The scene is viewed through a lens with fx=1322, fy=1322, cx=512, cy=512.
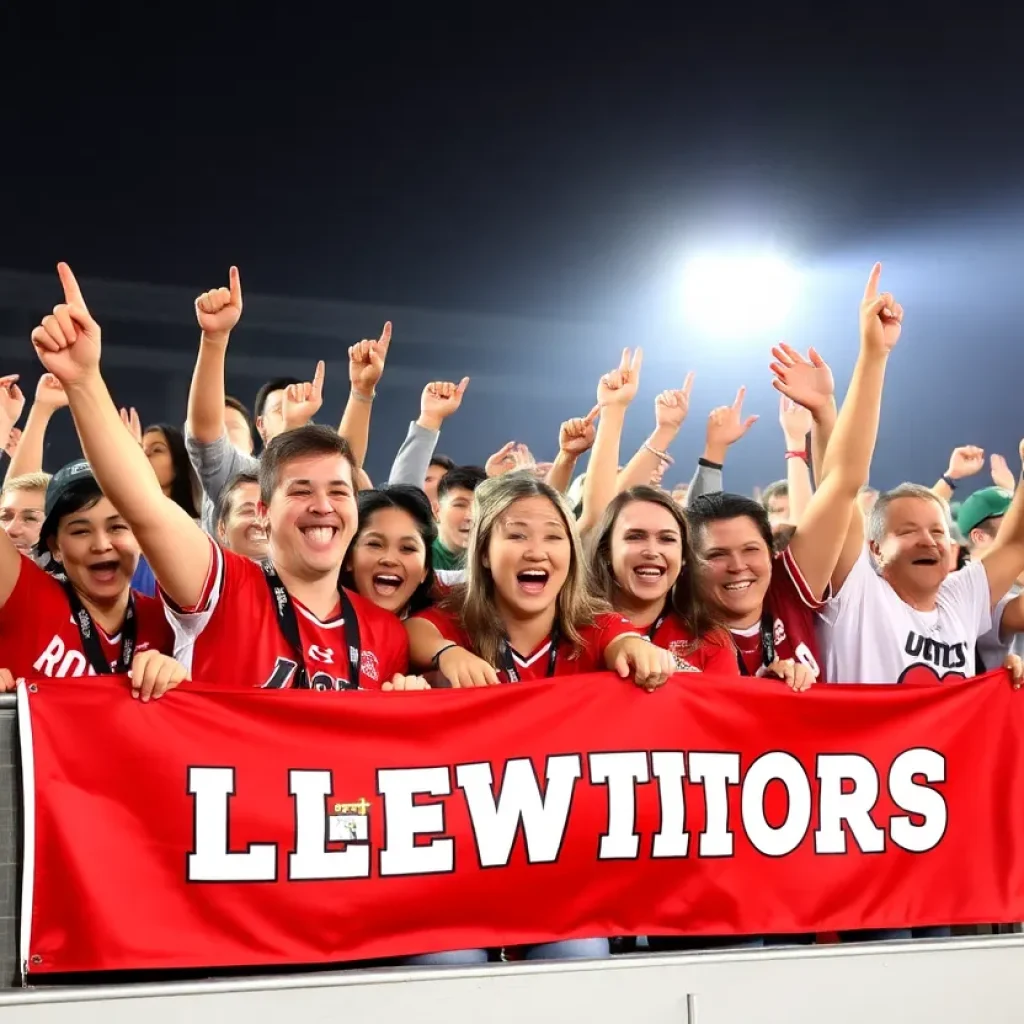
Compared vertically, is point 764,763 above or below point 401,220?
below

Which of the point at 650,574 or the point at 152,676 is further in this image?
the point at 650,574

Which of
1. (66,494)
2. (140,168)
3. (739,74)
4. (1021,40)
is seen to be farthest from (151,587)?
(1021,40)

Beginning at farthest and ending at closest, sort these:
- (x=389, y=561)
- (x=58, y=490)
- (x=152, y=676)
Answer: (x=389, y=561), (x=58, y=490), (x=152, y=676)

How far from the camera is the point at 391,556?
9.64 ft

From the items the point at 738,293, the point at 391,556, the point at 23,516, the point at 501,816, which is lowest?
the point at 501,816

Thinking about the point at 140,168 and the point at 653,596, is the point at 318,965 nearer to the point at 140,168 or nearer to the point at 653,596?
the point at 653,596

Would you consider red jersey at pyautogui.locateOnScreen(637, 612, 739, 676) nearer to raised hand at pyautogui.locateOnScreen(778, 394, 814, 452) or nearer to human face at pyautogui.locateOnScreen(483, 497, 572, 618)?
human face at pyautogui.locateOnScreen(483, 497, 572, 618)

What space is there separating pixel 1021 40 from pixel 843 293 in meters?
1.86

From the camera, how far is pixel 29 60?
6305mm

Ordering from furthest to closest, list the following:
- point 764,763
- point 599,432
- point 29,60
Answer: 1. point 29,60
2. point 599,432
3. point 764,763

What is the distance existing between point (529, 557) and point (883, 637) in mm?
934

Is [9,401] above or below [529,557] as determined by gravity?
above

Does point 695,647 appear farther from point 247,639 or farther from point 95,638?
point 95,638

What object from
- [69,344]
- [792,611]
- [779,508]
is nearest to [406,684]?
[69,344]
